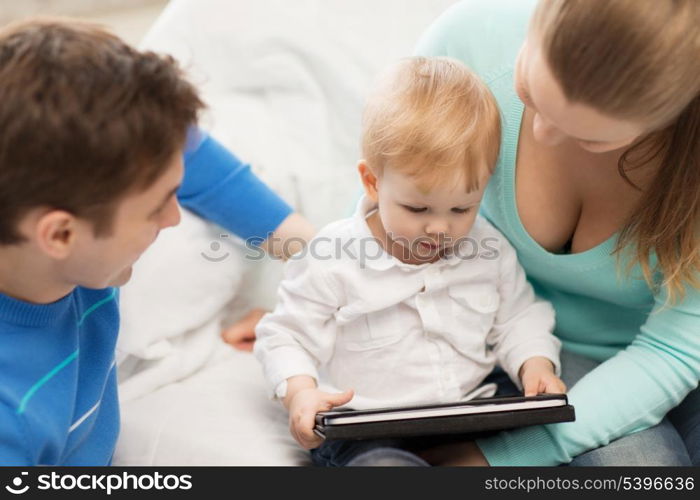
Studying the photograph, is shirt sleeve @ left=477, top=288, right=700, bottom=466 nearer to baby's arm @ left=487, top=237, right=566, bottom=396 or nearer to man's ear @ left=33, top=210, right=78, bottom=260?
baby's arm @ left=487, top=237, right=566, bottom=396

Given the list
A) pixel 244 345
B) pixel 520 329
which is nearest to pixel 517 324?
pixel 520 329

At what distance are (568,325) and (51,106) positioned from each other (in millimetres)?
760

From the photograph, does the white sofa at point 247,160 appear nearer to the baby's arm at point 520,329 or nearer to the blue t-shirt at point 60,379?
the blue t-shirt at point 60,379

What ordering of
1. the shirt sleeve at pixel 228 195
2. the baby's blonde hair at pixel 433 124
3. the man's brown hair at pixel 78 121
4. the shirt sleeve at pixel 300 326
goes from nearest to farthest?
1. the man's brown hair at pixel 78 121
2. the baby's blonde hair at pixel 433 124
3. the shirt sleeve at pixel 300 326
4. the shirt sleeve at pixel 228 195

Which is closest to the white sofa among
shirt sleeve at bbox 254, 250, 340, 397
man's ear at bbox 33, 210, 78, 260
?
shirt sleeve at bbox 254, 250, 340, 397

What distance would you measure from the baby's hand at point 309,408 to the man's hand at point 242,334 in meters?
0.28

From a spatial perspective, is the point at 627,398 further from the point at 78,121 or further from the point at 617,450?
the point at 78,121

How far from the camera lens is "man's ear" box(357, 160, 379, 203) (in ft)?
3.72

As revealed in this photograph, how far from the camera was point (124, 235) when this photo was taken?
92cm

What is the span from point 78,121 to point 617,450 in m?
0.75

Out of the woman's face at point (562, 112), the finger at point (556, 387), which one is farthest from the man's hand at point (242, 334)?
the woman's face at point (562, 112)

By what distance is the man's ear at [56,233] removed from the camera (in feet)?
2.83

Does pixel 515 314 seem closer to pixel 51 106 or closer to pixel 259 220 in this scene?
pixel 259 220
